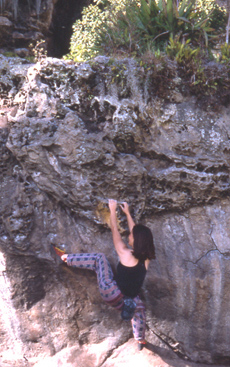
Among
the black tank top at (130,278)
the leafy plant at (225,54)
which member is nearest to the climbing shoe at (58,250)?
the black tank top at (130,278)

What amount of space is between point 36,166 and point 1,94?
134 centimetres

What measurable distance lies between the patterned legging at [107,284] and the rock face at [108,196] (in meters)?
0.26

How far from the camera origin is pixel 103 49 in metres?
5.88

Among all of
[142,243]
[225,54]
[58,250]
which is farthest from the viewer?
[225,54]

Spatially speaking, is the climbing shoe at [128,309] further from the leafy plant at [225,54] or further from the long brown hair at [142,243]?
the leafy plant at [225,54]

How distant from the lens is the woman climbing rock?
412cm

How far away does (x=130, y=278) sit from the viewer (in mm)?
4207

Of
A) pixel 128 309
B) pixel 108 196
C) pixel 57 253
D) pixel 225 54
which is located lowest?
pixel 128 309

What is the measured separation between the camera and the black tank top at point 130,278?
13.8ft

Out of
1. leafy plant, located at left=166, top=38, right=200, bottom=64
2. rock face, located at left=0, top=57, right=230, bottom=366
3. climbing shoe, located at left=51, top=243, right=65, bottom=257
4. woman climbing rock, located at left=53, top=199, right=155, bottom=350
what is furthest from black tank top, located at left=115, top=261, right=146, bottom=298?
leafy plant, located at left=166, top=38, right=200, bottom=64

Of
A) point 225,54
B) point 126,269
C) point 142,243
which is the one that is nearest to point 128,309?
point 126,269

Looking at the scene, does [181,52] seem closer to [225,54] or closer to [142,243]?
[225,54]

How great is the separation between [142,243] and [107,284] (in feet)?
2.48

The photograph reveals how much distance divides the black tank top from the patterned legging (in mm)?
81
